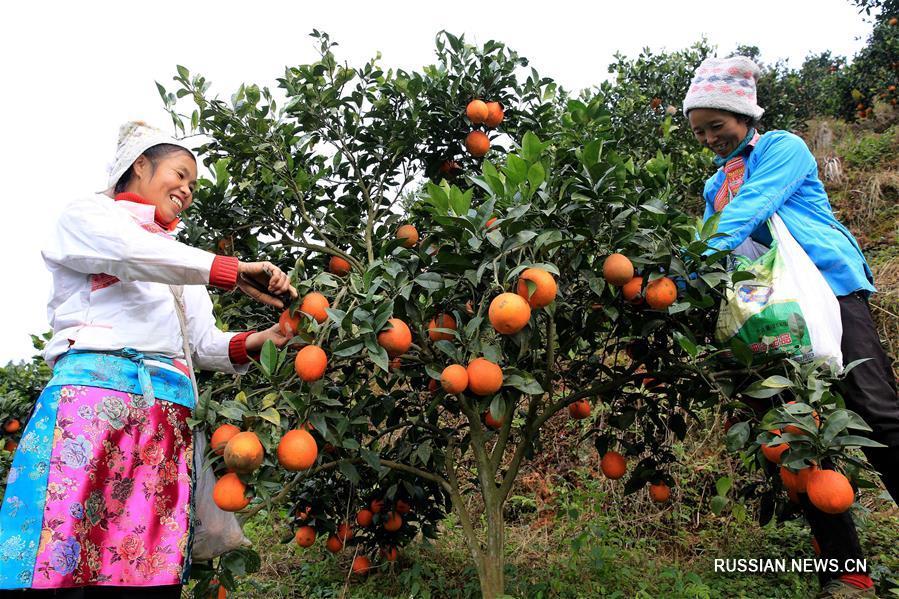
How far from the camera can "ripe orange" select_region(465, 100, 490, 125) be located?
269cm

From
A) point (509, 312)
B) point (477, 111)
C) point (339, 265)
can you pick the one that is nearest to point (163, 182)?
point (509, 312)

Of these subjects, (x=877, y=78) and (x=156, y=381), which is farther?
(x=877, y=78)

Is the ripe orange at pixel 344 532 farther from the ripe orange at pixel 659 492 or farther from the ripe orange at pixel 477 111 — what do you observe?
the ripe orange at pixel 477 111

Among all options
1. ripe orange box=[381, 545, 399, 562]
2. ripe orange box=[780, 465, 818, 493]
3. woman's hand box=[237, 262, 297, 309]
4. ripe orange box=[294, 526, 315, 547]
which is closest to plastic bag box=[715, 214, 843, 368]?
ripe orange box=[780, 465, 818, 493]

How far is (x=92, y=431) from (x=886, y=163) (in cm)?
802

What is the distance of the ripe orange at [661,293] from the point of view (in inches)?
70.3

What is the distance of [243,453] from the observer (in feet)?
5.07

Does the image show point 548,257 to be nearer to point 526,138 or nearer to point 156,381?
point 526,138

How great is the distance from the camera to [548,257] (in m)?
1.93

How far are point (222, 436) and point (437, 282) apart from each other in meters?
0.69

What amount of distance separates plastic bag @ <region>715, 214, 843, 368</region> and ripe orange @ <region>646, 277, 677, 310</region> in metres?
0.26

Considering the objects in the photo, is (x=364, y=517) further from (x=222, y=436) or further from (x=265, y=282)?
(x=265, y=282)

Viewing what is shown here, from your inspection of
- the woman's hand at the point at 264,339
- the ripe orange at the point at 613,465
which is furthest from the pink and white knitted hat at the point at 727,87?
the woman's hand at the point at 264,339

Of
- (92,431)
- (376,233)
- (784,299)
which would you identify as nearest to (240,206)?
(376,233)
